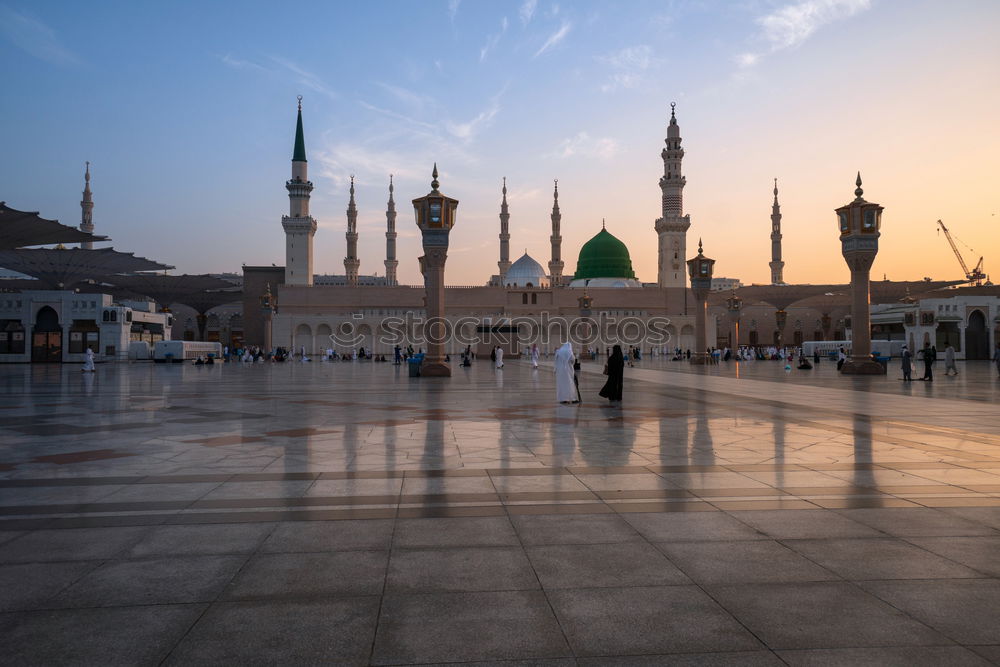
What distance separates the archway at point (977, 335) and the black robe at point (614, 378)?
39.9 meters

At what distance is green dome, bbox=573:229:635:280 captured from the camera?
8119cm

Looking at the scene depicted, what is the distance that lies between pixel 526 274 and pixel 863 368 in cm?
6328

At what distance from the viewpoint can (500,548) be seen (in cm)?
359

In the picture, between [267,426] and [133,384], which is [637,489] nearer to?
[267,426]

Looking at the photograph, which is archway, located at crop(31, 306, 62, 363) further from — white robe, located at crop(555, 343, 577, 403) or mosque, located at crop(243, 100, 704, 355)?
white robe, located at crop(555, 343, 577, 403)

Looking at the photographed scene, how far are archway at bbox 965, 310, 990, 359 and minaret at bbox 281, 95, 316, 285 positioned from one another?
182 ft

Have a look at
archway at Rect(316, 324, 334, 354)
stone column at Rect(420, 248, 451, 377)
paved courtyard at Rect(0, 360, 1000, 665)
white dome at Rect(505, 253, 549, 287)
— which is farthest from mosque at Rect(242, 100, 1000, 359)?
paved courtyard at Rect(0, 360, 1000, 665)

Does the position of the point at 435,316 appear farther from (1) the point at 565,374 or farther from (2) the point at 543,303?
(2) the point at 543,303

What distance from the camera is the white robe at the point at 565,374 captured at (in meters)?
12.2

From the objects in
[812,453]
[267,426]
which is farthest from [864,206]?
[267,426]

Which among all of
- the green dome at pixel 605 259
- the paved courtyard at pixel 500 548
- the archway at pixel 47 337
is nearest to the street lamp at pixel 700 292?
the paved courtyard at pixel 500 548

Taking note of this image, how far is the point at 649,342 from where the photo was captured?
66188 mm

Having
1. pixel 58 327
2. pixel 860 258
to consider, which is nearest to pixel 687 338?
pixel 860 258

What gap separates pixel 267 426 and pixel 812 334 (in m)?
77.2
